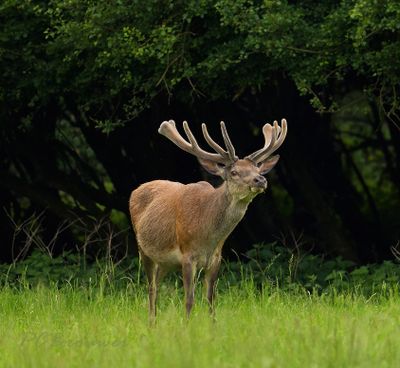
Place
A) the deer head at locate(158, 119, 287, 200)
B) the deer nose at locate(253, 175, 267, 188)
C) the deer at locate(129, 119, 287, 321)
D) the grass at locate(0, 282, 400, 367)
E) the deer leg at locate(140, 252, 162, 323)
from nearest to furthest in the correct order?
the grass at locate(0, 282, 400, 367) < the deer nose at locate(253, 175, 267, 188) < the deer head at locate(158, 119, 287, 200) < the deer at locate(129, 119, 287, 321) < the deer leg at locate(140, 252, 162, 323)

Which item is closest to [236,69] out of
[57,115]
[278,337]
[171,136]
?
[171,136]

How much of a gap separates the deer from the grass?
0.99ft

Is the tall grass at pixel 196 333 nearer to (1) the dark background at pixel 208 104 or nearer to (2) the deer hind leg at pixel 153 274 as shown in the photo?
(2) the deer hind leg at pixel 153 274

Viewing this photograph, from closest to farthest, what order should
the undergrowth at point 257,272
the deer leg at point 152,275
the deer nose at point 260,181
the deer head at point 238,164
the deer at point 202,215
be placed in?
the deer nose at point 260,181
the deer head at point 238,164
the deer at point 202,215
the deer leg at point 152,275
the undergrowth at point 257,272

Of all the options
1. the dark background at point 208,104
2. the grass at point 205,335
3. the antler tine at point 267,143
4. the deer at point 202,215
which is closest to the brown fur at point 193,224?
the deer at point 202,215

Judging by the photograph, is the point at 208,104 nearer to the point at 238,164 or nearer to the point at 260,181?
the point at 238,164

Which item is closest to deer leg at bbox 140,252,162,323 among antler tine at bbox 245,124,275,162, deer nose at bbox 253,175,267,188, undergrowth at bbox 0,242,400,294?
antler tine at bbox 245,124,275,162

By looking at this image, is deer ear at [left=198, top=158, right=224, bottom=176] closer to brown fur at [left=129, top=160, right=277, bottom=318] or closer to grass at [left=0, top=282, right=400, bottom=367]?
brown fur at [left=129, top=160, right=277, bottom=318]

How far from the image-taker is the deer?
8.67m

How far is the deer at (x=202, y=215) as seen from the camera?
8672 millimetres

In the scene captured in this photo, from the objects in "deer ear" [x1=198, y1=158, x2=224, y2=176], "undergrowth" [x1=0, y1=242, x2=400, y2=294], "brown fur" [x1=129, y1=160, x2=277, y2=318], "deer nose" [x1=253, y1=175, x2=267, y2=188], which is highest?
"deer ear" [x1=198, y1=158, x2=224, y2=176]

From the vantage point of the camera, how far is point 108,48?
503 inches

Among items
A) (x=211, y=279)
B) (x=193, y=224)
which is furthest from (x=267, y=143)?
(x=211, y=279)

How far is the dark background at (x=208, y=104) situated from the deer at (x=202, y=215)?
60.5 inches
